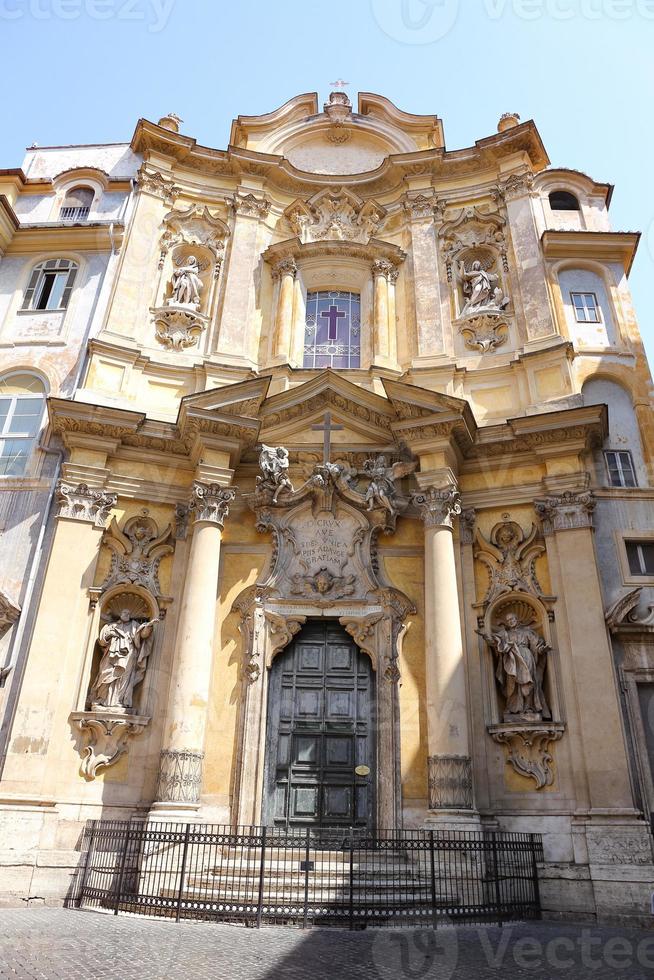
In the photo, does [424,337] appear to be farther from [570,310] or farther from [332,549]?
[332,549]

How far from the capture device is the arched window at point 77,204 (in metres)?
17.9

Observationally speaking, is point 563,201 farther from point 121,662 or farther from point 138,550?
point 121,662

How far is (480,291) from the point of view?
16453 mm

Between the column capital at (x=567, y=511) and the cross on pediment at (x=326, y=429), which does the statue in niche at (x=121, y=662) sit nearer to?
the cross on pediment at (x=326, y=429)

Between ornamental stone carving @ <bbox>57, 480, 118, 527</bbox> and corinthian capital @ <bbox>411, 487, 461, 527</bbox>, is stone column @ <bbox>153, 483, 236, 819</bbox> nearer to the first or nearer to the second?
ornamental stone carving @ <bbox>57, 480, 118, 527</bbox>

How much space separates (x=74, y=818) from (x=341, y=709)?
4.48 m

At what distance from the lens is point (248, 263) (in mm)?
17219

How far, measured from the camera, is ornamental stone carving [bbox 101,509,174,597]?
13.2m

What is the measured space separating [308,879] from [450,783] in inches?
112

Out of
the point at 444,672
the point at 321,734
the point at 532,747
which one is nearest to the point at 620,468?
the point at 444,672

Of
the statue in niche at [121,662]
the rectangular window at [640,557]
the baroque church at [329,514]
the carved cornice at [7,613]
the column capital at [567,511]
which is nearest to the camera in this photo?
the baroque church at [329,514]

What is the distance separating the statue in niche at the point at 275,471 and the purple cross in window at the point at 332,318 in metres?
4.46

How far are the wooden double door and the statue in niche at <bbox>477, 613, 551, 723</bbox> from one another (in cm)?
221

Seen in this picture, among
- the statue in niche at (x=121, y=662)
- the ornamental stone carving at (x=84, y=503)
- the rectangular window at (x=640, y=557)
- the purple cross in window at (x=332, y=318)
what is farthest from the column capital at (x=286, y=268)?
the rectangular window at (x=640, y=557)
